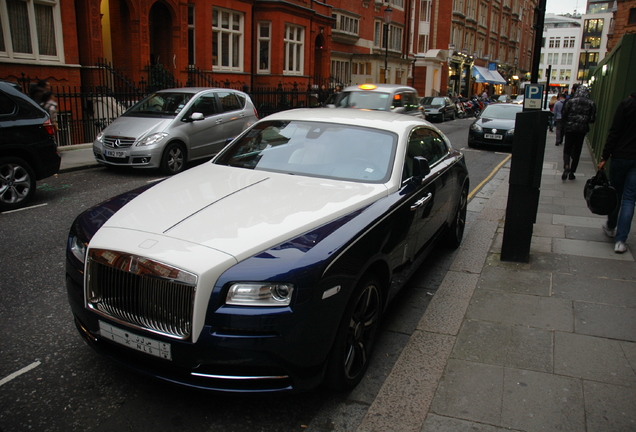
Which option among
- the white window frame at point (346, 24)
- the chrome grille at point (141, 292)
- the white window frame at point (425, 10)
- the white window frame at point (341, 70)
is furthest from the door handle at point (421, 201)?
the white window frame at point (425, 10)

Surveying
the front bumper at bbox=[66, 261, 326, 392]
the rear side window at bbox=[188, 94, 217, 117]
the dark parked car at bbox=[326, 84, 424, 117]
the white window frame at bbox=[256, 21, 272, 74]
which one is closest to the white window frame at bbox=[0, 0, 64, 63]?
the rear side window at bbox=[188, 94, 217, 117]

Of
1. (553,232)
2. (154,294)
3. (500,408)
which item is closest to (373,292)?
(500,408)

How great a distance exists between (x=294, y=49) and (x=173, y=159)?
57.9 ft

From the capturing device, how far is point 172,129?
35.4ft

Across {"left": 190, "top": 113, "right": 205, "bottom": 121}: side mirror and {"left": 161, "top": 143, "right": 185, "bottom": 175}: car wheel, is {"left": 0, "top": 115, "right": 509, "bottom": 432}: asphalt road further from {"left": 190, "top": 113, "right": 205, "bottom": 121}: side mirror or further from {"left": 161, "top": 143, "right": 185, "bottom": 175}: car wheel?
{"left": 190, "top": 113, "right": 205, "bottom": 121}: side mirror

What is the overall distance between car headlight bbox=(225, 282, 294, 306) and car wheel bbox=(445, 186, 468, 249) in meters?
3.68

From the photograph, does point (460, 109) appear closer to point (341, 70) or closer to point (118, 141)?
point (341, 70)

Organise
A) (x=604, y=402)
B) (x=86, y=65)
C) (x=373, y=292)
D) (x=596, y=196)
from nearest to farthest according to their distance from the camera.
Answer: (x=604, y=402) < (x=373, y=292) < (x=596, y=196) < (x=86, y=65)

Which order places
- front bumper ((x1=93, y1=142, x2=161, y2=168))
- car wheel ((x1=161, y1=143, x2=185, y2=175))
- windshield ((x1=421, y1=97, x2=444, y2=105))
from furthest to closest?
windshield ((x1=421, y1=97, x2=444, y2=105))
car wheel ((x1=161, y1=143, x2=185, y2=175))
front bumper ((x1=93, y1=142, x2=161, y2=168))

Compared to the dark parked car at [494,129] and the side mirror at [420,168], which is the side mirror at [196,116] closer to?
the side mirror at [420,168]

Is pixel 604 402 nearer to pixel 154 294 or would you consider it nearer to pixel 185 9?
pixel 154 294

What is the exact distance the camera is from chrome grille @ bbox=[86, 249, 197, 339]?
8.93ft

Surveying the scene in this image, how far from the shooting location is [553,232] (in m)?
7.12

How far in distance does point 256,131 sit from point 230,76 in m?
19.2
